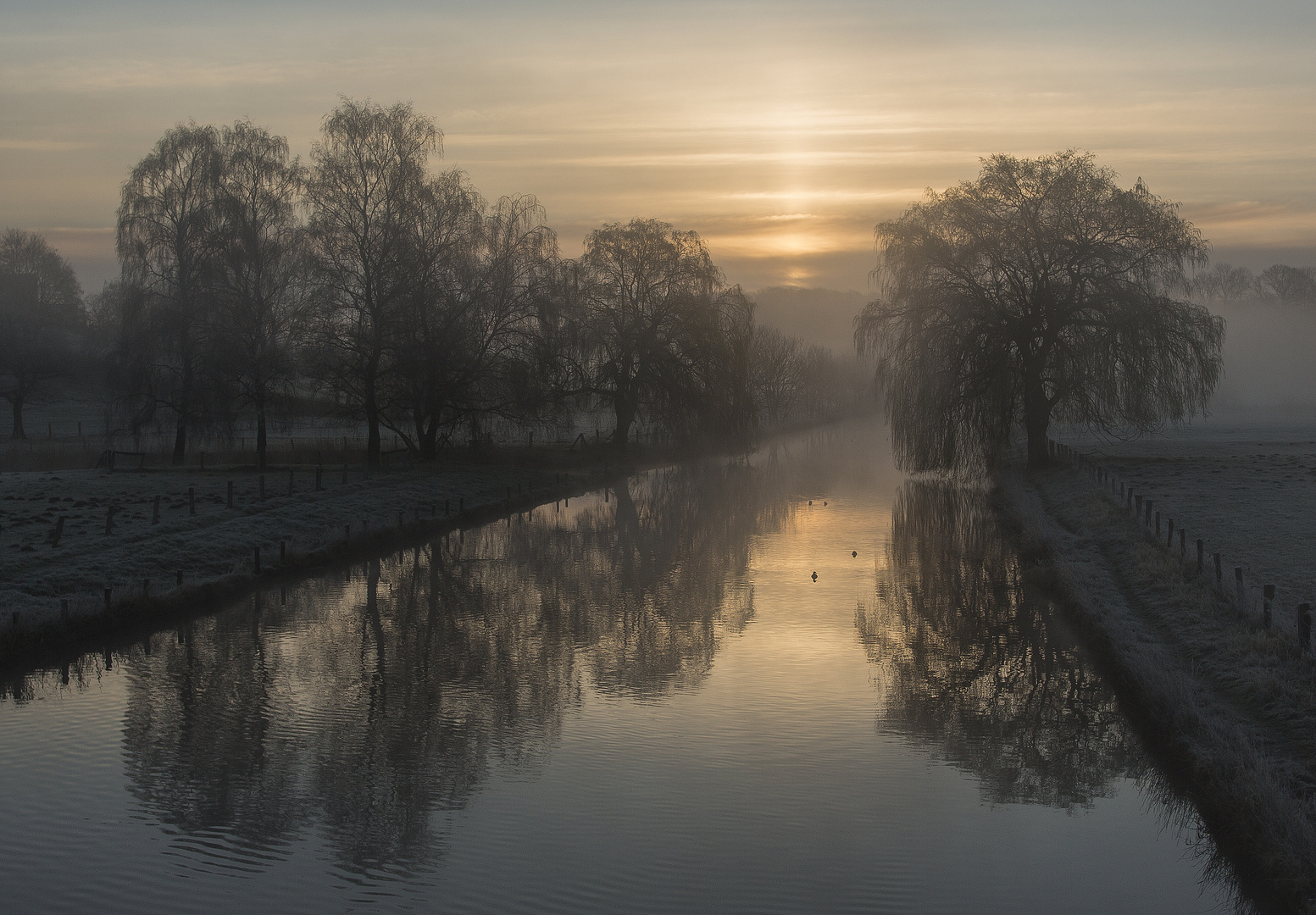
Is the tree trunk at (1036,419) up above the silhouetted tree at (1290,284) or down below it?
below

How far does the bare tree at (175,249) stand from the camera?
36.7 m

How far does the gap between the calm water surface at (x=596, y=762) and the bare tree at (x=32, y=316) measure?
49.3 metres

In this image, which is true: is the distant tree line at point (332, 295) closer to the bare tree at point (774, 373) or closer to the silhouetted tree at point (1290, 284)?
the bare tree at point (774, 373)

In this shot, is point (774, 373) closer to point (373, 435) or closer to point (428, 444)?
point (428, 444)

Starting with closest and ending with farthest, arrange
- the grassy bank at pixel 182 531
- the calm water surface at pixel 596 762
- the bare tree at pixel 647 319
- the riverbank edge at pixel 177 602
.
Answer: the calm water surface at pixel 596 762 < the riverbank edge at pixel 177 602 < the grassy bank at pixel 182 531 < the bare tree at pixel 647 319

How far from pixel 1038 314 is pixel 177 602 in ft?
92.6

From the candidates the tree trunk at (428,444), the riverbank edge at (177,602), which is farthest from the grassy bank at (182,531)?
the tree trunk at (428,444)

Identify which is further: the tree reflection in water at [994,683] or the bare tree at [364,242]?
the bare tree at [364,242]

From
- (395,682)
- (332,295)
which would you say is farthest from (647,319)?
(395,682)

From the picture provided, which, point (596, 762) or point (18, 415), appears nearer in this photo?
point (596, 762)

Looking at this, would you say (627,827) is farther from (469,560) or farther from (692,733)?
(469,560)

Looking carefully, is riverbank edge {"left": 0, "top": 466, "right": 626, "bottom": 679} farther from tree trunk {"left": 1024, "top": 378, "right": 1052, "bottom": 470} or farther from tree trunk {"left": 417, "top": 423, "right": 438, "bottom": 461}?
tree trunk {"left": 1024, "top": 378, "right": 1052, "bottom": 470}

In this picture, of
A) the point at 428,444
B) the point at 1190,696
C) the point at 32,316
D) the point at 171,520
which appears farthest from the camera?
the point at 32,316

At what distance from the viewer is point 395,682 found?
14.1m
